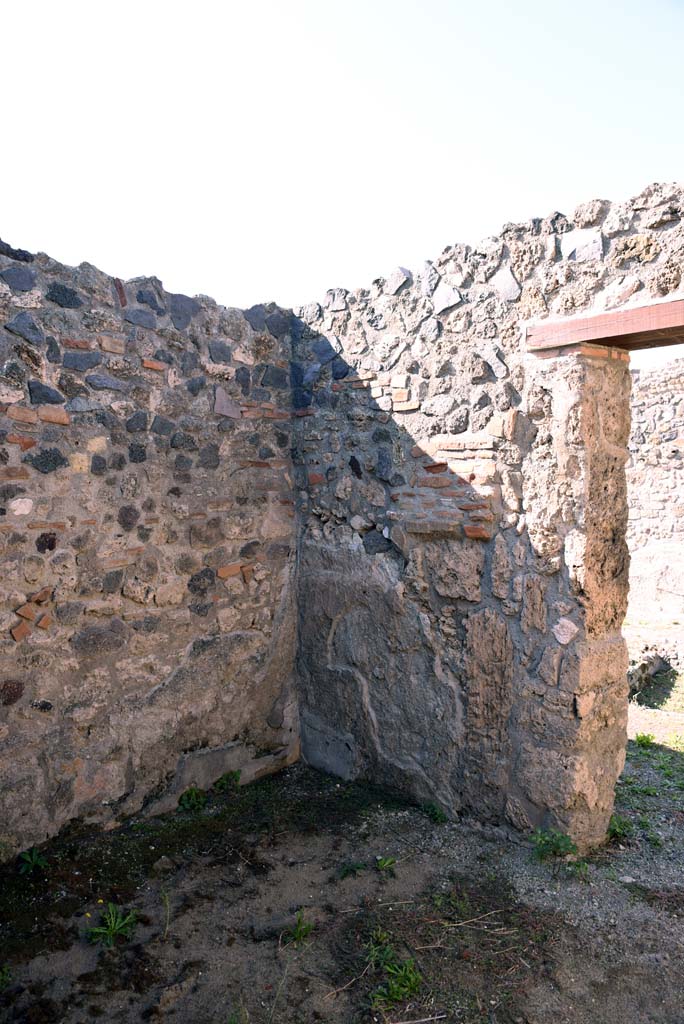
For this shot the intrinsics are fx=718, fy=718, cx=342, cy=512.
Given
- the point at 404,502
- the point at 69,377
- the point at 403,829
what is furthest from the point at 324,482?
the point at 403,829

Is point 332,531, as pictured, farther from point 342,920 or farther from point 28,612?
point 342,920

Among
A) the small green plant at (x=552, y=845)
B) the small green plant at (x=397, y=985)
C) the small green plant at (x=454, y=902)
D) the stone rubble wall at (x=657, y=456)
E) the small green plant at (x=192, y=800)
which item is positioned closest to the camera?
the small green plant at (x=397, y=985)

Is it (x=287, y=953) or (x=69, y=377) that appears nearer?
(x=287, y=953)

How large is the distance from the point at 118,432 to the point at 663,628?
593 centimetres

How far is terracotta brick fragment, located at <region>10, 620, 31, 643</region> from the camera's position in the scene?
2807 millimetres

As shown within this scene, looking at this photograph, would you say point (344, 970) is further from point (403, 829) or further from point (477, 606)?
point (477, 606)

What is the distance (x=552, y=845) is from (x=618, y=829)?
0.41 m

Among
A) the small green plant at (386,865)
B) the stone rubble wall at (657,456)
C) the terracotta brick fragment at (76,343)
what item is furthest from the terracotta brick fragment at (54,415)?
the stone rubble wall at (657,456)

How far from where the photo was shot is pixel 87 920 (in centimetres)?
257

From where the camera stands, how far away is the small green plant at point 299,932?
2502 mm

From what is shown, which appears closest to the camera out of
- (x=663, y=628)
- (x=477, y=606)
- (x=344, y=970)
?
(x=344, y=970)

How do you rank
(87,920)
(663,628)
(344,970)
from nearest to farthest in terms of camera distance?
(344,970)
(87,920)
(663,628)

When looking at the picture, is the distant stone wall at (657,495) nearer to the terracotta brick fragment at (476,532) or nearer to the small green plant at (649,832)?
the small green plant at (649,832)

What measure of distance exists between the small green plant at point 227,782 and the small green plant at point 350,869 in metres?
0.85
